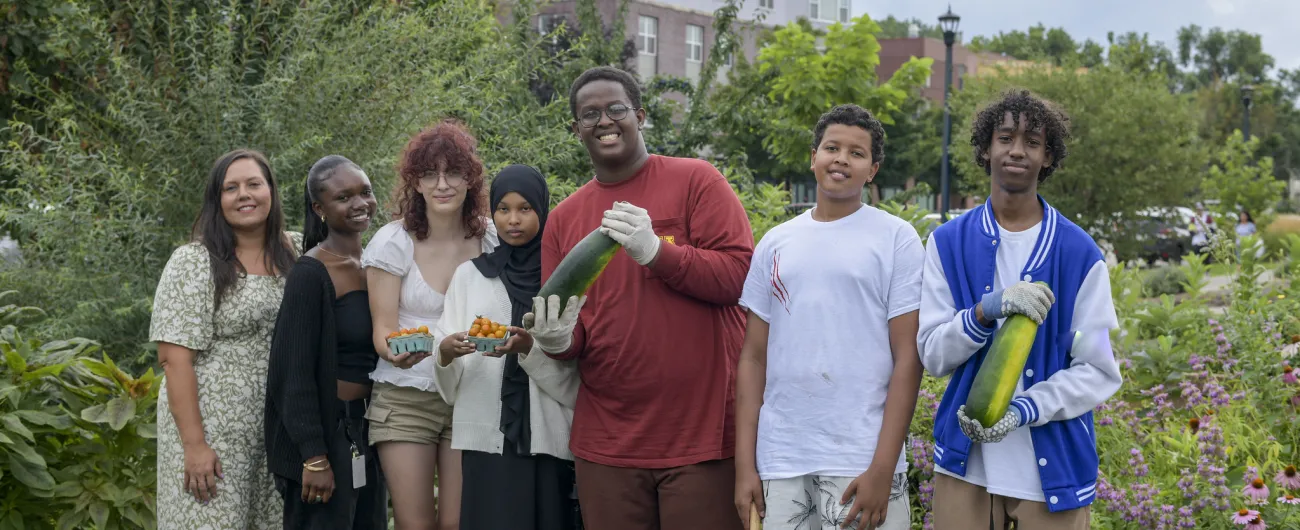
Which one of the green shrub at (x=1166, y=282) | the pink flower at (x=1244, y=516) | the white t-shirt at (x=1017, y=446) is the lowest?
the green shrub at (x=1166, y=282)

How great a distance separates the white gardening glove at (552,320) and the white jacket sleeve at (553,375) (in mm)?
284

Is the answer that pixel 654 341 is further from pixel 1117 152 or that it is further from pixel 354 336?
pixel 1117 152

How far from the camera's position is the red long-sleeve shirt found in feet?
11.7

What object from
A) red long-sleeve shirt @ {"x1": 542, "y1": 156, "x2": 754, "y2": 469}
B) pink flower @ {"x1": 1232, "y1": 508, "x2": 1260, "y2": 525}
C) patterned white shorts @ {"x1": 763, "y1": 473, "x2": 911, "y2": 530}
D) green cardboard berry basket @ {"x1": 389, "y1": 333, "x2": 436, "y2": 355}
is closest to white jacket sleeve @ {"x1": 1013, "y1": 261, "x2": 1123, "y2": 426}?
patterned white shorts @ {"x1": 763, "y1": 473, "x2": 911, "y2": 530}

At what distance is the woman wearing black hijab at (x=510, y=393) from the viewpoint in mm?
3885

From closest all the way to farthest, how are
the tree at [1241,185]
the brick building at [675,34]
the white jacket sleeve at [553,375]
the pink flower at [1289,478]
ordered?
the white jacket sleeve at [553,375] < the pink flower at [1289,478] < the tree at [1241,185] < the brick building at [675,34]

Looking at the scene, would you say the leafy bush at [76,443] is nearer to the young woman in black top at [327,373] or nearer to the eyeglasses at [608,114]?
the young woman in black top at [327,373]

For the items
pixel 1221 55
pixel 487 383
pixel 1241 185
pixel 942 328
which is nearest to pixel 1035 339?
pixel 942 328

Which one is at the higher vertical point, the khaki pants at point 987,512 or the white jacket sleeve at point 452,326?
the white jacket sleeve at point 452,326

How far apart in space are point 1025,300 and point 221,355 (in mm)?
2783

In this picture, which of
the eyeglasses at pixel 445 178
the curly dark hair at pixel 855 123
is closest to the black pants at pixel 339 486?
the eyeglasses at pixel 445 178

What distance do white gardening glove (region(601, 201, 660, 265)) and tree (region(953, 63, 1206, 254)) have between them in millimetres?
16346

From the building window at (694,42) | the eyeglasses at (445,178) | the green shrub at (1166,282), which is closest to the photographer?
the eyeglasses at (445,178)

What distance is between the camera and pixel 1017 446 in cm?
316
